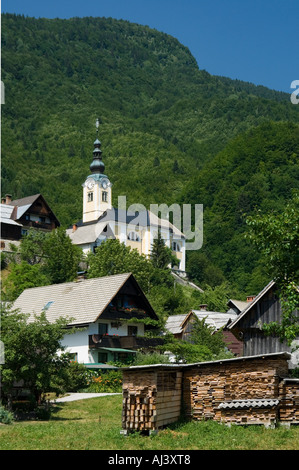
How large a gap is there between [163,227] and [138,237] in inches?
215

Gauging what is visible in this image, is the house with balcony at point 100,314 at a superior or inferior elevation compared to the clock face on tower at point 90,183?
inferior

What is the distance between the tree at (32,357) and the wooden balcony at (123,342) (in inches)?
549

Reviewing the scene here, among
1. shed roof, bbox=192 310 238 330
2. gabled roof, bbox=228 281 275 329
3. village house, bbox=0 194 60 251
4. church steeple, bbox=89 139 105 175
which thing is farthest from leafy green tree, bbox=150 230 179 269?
gabled roof, bbox=228 281 275 329

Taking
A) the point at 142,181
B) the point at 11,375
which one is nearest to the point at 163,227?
the point at 142,181

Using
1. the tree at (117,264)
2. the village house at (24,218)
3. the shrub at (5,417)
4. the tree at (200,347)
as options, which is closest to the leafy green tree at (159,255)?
the village house at (24,218)

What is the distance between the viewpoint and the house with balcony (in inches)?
1684

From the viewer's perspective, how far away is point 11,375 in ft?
88.2

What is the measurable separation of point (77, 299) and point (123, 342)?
3.87 m

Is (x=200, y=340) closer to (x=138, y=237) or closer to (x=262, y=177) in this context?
(x=138, y=237)

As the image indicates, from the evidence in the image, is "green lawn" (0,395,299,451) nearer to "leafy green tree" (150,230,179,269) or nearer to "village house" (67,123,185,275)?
"leafy green tree" (150,230,179,269)

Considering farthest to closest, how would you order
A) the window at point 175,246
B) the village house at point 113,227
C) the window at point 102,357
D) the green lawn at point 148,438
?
the window at point 175,246
the village house at point 113,227
the window at point 102,357
the green lawn at point 148,438

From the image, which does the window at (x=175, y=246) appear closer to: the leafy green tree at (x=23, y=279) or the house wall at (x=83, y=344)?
the leafy green tree at (x=23, y=279)

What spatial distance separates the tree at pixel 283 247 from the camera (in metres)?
22.7

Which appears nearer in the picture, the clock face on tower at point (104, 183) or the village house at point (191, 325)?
the village house at point (191, 325)
